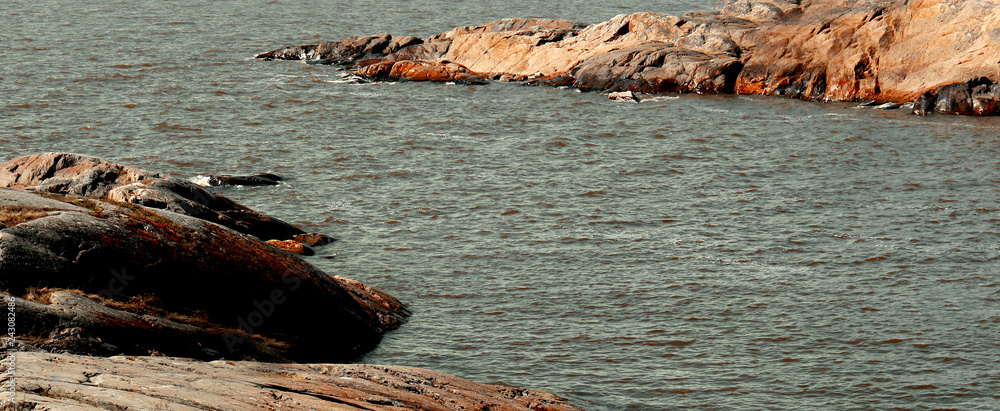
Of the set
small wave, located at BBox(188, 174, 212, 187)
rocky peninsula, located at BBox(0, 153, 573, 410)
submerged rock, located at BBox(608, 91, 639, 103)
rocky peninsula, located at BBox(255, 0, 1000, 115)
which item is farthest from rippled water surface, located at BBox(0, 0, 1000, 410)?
rocky peninsula, located at BBox(255, 0, 1000, 115)

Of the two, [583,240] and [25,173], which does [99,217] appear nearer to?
[25,173]

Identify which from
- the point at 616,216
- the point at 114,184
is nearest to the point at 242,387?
the point at 114,184

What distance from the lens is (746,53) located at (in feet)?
147

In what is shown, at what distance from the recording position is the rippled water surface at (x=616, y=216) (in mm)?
16172

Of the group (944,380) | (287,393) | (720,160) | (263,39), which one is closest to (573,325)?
(944,380)

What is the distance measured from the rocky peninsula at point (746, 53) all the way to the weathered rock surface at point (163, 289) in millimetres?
29751

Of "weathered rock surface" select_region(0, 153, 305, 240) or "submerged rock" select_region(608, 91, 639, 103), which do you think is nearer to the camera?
"weathered rock surface" select_region(0, 153, 305, 240)

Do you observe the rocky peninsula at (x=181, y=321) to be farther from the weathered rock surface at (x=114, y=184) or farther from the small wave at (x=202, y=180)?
the small wave at (x=202, y=180)

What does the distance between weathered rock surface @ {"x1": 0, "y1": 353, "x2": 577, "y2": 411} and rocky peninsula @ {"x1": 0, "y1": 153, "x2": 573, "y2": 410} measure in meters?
0.03

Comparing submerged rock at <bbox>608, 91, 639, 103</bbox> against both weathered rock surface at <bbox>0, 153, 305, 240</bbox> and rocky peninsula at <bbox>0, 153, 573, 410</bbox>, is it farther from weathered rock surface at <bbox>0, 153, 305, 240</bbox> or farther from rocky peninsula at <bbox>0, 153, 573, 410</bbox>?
rocky peninsula at <bbox>0, 153, 573, 410</bbox>

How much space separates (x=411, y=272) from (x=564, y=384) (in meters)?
6.85

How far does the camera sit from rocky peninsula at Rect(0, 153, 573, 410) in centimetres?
1019
